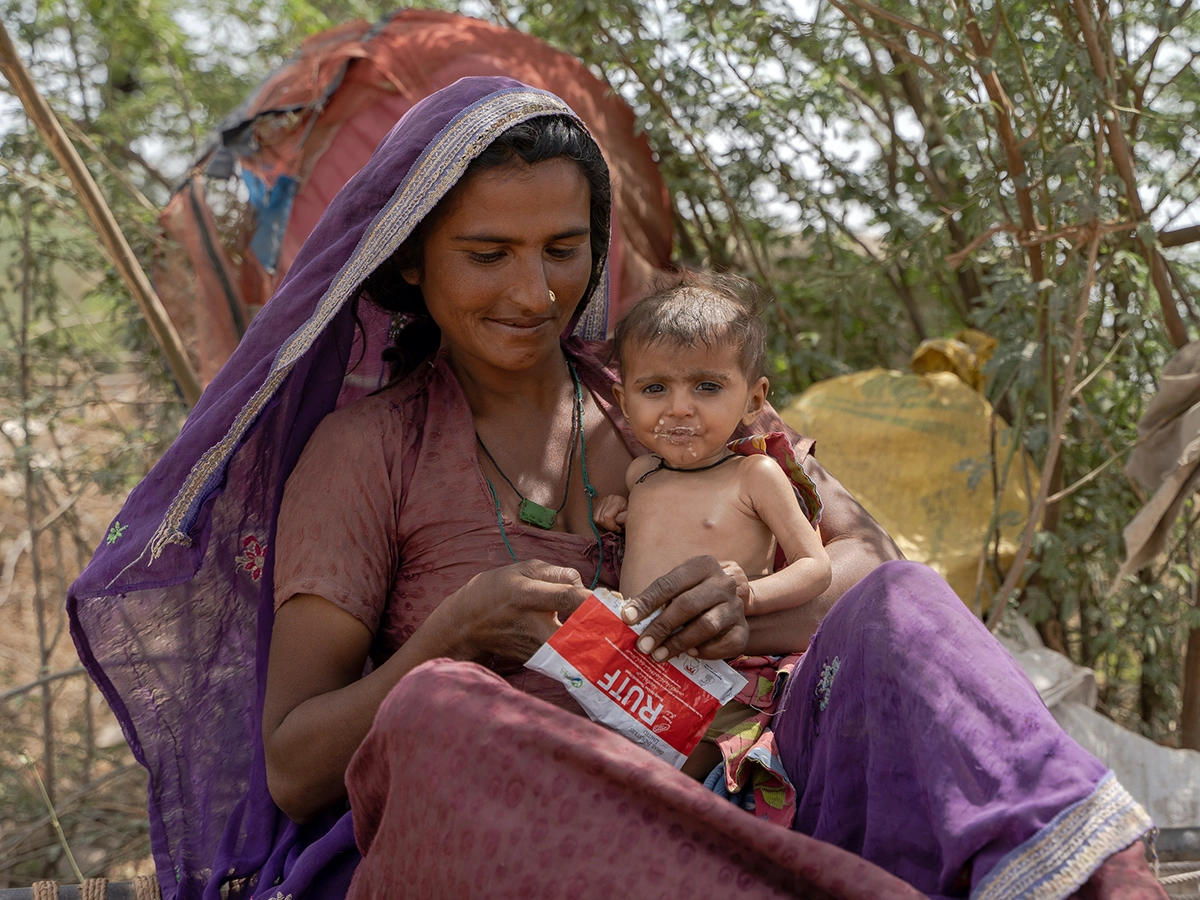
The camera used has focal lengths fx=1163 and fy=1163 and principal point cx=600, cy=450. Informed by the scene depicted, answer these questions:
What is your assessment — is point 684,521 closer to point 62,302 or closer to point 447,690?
point 447,690

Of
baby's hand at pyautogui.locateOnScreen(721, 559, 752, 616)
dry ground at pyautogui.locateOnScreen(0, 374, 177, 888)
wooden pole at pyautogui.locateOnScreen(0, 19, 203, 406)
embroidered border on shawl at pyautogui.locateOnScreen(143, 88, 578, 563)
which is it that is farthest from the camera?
dry ground at pyautogui.locateOnScreen(0, 374, 177, 888)

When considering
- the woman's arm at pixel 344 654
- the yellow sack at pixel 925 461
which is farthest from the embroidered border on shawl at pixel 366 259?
the yellow sack at pixel 925 461

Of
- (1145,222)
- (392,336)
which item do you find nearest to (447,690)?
(392,336)

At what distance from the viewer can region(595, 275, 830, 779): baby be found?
2104mm

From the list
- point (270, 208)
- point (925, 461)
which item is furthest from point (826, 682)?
point (270, 208)

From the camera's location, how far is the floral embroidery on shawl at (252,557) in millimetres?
2250

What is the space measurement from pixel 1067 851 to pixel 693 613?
0.63 m

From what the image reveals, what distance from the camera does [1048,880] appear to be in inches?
53.3

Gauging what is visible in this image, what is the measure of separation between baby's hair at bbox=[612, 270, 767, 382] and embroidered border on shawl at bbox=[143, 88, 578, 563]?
1.41 feet

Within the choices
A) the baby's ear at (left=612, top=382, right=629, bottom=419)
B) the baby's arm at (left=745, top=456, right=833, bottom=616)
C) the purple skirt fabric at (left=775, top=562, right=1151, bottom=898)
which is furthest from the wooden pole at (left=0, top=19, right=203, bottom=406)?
the purple skirt fabric at (left=775, top=562, right=1151, bottom=898)

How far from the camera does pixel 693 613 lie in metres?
1.80

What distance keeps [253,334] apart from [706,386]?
0.83m

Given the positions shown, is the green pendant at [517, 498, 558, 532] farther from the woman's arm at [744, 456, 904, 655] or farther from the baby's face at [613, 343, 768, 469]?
the woman's arm at [744, 456, 904, 655]

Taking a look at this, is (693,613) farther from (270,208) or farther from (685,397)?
(270,208)
